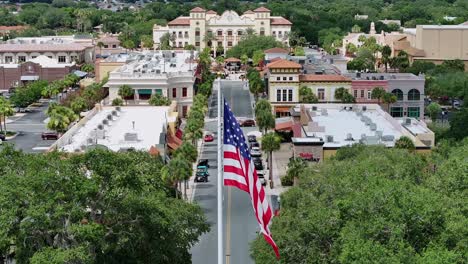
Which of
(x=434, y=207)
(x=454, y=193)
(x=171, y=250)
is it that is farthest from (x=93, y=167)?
(x=454, y=193)

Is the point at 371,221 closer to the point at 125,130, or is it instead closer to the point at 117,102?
the point at 125,130

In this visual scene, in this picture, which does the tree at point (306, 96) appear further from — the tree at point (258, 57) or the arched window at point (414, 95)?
the tree at point (258, 57)

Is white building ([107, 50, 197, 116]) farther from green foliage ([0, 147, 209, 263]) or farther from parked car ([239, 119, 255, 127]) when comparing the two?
green foliage ([0, 147, 209, 263])

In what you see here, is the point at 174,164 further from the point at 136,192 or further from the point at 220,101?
the point at 220,101

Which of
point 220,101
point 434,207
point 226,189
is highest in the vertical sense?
point 220,101

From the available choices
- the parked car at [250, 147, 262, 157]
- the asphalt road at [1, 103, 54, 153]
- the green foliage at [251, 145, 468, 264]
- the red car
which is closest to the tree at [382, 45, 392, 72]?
the asphalt road at [1, 103, 54, 153]

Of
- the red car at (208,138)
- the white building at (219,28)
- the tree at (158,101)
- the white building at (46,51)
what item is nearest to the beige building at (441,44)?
the white building at (219,28)

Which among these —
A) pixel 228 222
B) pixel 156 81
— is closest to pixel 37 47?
Result: pixel 156 81

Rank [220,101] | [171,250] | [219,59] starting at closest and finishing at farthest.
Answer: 1. [220,101]
2. [171,250]
3. [219,59]
